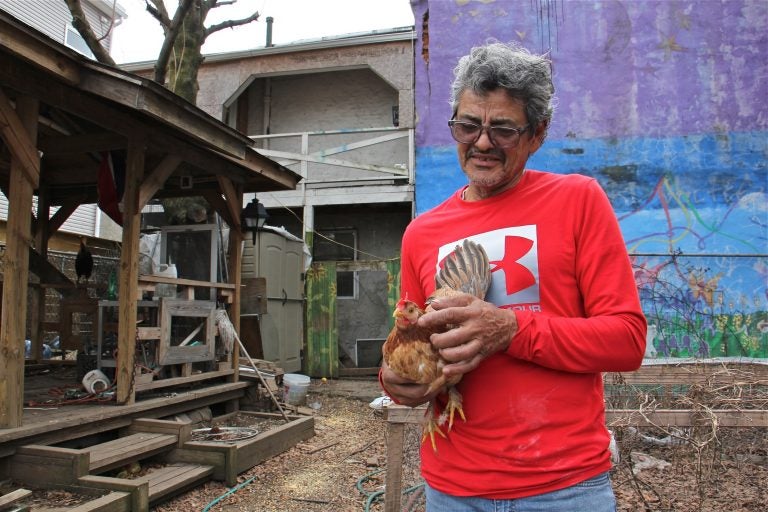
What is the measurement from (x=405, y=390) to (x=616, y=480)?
4.33m

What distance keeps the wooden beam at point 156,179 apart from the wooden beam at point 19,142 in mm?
1226

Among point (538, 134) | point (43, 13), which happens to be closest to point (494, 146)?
point (538, 134)

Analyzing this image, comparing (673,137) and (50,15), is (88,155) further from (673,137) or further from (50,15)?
(50,15)

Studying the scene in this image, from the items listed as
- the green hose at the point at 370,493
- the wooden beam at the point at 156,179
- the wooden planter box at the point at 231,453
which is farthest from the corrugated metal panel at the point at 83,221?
the green hose at the point at 370,493

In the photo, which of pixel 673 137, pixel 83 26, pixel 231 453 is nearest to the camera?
pixel 231 453

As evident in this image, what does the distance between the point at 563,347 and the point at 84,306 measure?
739cm

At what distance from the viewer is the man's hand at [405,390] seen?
1.58 meters

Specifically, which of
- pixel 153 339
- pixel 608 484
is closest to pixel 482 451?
pixel 608 484

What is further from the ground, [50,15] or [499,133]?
[50,15]

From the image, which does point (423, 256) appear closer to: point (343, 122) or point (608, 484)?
point (608, 484)

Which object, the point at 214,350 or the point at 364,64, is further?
the point at 364,64

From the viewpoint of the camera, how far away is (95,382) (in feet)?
19.5

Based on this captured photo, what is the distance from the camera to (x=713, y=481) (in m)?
4.60

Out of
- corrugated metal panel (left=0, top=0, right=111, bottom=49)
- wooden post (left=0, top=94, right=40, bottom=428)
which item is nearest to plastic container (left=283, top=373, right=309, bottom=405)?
wooden post (left=0, top=94, right=40, bottom=428)
